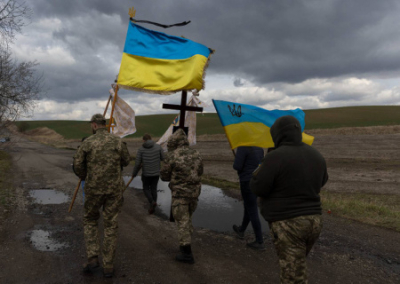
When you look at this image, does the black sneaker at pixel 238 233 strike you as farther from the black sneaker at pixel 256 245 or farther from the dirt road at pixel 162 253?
the black sneaker at pixel 256 245

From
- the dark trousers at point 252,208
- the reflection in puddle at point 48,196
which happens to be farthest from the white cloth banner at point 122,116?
the reflection in puddle at point 48,196

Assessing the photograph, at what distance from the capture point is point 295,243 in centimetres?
283

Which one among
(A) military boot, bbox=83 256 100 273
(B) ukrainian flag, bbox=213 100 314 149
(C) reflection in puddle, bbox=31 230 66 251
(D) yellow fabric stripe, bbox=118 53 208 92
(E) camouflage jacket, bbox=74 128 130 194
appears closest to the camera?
(E) camouflage jacket, bbox=74 128 130 194

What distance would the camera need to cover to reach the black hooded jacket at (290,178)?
2.82 m

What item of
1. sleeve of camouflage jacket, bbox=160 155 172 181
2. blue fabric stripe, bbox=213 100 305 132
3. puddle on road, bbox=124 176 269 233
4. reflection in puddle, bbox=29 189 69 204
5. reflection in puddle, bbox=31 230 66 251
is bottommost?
reflection in puddle, bbox=29 189 69 204

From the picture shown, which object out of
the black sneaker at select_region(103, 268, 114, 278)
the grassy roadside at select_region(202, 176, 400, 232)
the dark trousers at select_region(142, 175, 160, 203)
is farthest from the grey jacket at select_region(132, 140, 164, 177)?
the grassy roadside at select_region(202, 176, 400, 232)

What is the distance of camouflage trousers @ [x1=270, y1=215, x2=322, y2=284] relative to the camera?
2.82m

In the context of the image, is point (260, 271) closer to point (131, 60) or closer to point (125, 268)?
point (125, 268)

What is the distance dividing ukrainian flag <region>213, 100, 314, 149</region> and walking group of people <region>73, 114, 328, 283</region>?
0.18 metres

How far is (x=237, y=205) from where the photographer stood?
28.7 ft

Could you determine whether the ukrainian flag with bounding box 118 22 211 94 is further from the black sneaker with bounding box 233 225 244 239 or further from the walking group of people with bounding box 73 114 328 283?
the black sneaker with bounding box 233 225 244 239

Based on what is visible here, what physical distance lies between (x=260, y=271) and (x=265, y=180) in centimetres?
241

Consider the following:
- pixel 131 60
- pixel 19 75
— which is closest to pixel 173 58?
pixel 131 60

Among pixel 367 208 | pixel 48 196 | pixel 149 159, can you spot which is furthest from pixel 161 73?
pixel 367 208
